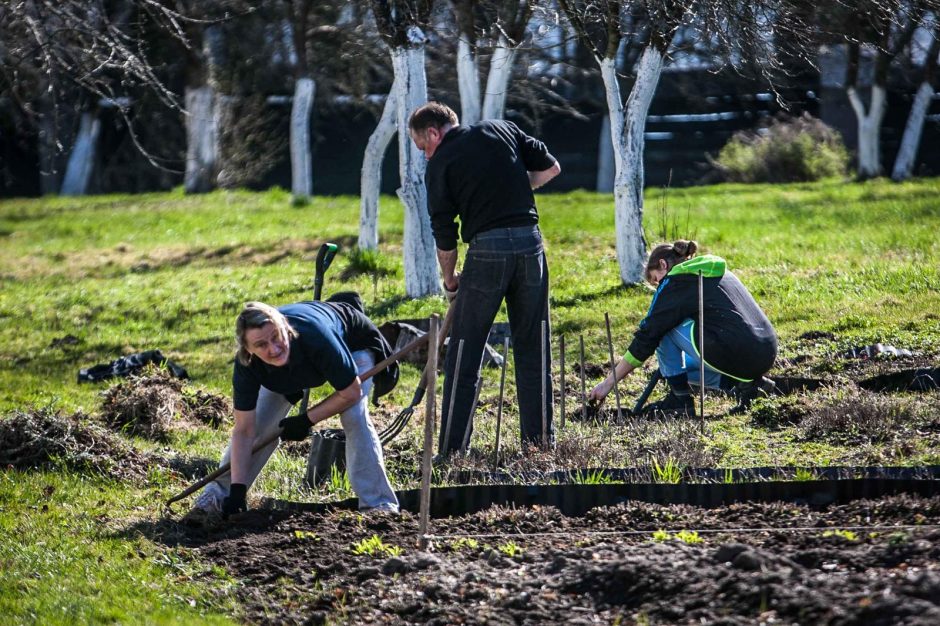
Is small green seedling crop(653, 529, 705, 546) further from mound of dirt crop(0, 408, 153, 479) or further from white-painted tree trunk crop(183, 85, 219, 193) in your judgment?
white-painted tree trunk crop(183, 85, 219, 193)

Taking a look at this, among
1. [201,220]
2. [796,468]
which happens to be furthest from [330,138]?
→ [796,468]

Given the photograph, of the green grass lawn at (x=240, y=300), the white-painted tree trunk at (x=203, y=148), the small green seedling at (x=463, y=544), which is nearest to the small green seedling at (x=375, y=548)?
the small green seedling at (x=463, y=544)

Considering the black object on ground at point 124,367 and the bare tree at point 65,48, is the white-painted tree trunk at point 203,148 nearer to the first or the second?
the bare tree at point 65,48

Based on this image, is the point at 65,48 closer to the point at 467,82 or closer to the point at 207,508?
the point at 467,82

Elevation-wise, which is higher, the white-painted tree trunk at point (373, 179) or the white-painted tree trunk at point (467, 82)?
the white-painted tree trunk at point (467, 82)

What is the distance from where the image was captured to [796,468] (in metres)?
5.34

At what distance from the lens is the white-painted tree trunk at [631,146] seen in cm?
1039

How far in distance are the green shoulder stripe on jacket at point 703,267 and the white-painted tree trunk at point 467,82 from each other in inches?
260

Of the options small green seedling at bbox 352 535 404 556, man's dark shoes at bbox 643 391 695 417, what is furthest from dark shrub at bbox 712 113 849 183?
small green seedling at bbox 352 535 404 556

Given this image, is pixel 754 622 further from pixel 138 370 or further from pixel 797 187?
pixel 797 187

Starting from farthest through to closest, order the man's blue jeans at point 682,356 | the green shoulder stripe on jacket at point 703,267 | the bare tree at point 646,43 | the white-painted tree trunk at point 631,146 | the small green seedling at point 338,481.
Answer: the white-painted tree trunk at point 631,146 → the bare tree at point 646,43 → the man's blue jeans at point 682,356 → the green shoulder stripe on jacket at point 703,267 → the small green seedling at point 338,481

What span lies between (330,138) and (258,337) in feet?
63.9

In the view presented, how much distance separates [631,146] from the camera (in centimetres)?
1056

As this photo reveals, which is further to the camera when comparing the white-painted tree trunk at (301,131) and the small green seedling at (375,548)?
the white-painted tree trunk at (301,131)
